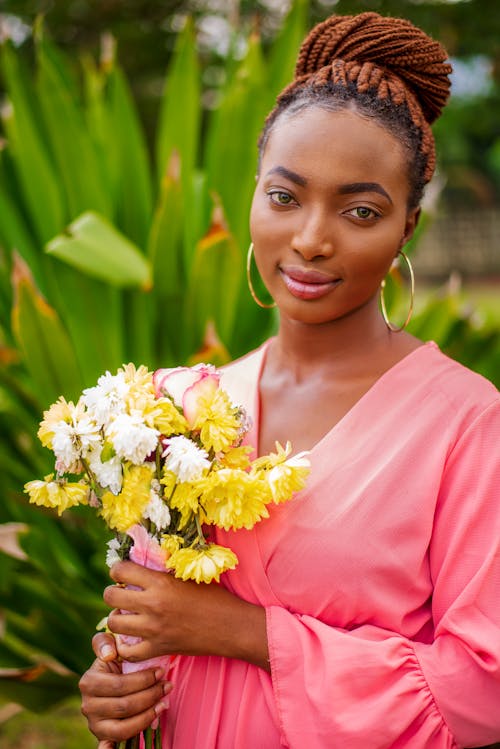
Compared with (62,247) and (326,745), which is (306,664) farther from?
(62,247)

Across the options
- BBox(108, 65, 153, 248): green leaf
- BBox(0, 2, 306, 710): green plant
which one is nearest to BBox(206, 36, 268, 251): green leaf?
BBox(0, 2, 306, 710): green plant

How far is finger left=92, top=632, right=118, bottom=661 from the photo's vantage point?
1593mm

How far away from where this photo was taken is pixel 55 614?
111 inches

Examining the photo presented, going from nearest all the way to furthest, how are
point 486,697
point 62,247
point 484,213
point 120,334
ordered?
point 486,697, point 62,247, point 120,334, point 484,213

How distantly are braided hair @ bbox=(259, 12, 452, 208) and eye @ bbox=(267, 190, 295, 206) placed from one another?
0.15 m

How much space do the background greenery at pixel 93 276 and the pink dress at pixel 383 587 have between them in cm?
110

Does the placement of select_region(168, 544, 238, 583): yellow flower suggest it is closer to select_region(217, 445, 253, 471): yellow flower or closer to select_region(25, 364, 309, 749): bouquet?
select_region(25, 364, 309, 749): bouquet

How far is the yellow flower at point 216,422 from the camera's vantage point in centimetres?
143

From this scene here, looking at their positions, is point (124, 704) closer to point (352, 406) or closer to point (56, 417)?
point (56, 417)

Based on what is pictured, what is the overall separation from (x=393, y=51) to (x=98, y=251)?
4.33 feet

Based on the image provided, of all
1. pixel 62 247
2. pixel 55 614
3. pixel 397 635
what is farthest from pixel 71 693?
pixel 397 635

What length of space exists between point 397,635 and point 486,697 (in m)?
0.17

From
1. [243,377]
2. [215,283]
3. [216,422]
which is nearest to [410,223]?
[243,377]

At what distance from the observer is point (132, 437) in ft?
4.49
